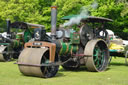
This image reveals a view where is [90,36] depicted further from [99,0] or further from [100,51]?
[99,0]

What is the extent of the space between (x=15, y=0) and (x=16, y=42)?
1290cm

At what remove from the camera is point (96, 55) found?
8.92m

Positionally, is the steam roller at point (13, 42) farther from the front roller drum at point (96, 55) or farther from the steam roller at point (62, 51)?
the front roller drum at point (96, 55)

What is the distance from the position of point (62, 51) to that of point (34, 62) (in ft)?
4.79

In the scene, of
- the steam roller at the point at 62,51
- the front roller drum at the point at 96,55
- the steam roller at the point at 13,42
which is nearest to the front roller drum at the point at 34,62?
the steam roller at the point at 62,51

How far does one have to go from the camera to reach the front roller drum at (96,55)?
842 cm

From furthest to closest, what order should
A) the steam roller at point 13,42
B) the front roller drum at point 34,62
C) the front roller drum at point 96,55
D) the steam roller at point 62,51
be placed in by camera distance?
the steam roller at point 13,42 < the front roller drum at point 96,55 < the steam roller at point 62,51 < the front roller drum at point 34,62

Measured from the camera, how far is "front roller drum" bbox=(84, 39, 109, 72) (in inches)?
332

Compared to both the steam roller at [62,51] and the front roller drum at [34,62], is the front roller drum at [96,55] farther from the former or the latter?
the front roller drum at [34,62]

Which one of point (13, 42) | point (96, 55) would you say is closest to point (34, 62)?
point (96, 55)

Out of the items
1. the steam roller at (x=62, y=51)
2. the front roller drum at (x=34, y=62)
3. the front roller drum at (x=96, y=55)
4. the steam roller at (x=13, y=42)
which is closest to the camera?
the front roller drum at (x=34, y=62)

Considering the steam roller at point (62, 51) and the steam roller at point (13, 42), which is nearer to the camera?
the steam roller at point (62, 51)

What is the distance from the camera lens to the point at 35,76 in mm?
7195

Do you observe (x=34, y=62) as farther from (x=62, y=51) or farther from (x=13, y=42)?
(x=13, y=42)
